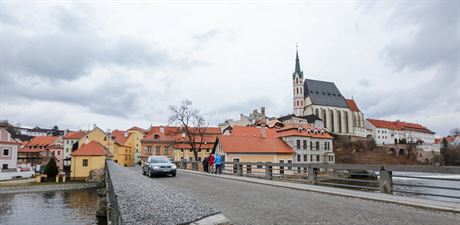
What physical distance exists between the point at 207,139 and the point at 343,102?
240ft

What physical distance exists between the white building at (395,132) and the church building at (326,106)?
14.9 feet

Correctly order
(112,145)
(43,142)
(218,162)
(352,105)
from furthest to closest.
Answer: (352,105) → (43,142) → (112,145) → (218,162)

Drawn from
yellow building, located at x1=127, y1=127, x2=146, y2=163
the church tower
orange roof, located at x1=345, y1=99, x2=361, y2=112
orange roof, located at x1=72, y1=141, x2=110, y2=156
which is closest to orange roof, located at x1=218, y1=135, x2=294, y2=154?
orange roof, located at x1=72, y1=141, x2=110, y2=156

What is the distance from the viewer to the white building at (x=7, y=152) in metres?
61.2

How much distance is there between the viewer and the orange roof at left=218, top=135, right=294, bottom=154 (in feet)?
148

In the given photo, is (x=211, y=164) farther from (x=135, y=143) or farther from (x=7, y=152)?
(x=135, y=143)

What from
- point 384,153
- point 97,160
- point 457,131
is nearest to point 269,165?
point 97,160

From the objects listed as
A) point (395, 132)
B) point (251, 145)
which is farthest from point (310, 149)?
point (395, 132)

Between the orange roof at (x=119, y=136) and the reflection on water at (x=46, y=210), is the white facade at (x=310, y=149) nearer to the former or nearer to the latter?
the reflection on water at (x=46, y=210)

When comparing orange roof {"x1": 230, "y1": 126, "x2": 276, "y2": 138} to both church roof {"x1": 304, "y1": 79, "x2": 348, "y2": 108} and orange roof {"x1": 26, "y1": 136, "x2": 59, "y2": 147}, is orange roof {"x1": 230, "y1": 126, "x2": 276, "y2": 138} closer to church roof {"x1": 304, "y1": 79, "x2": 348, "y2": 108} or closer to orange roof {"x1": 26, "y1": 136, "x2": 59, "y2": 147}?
church roof {"x1": 304, "y1": 79, "x2": 348, "y2": 108}

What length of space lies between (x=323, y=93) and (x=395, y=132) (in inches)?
1333

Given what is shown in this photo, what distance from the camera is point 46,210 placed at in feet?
104

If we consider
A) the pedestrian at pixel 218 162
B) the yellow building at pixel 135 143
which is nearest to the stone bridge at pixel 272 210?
the pedestrian at pixel 218 162

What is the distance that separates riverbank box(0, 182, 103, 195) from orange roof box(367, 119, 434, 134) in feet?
368
